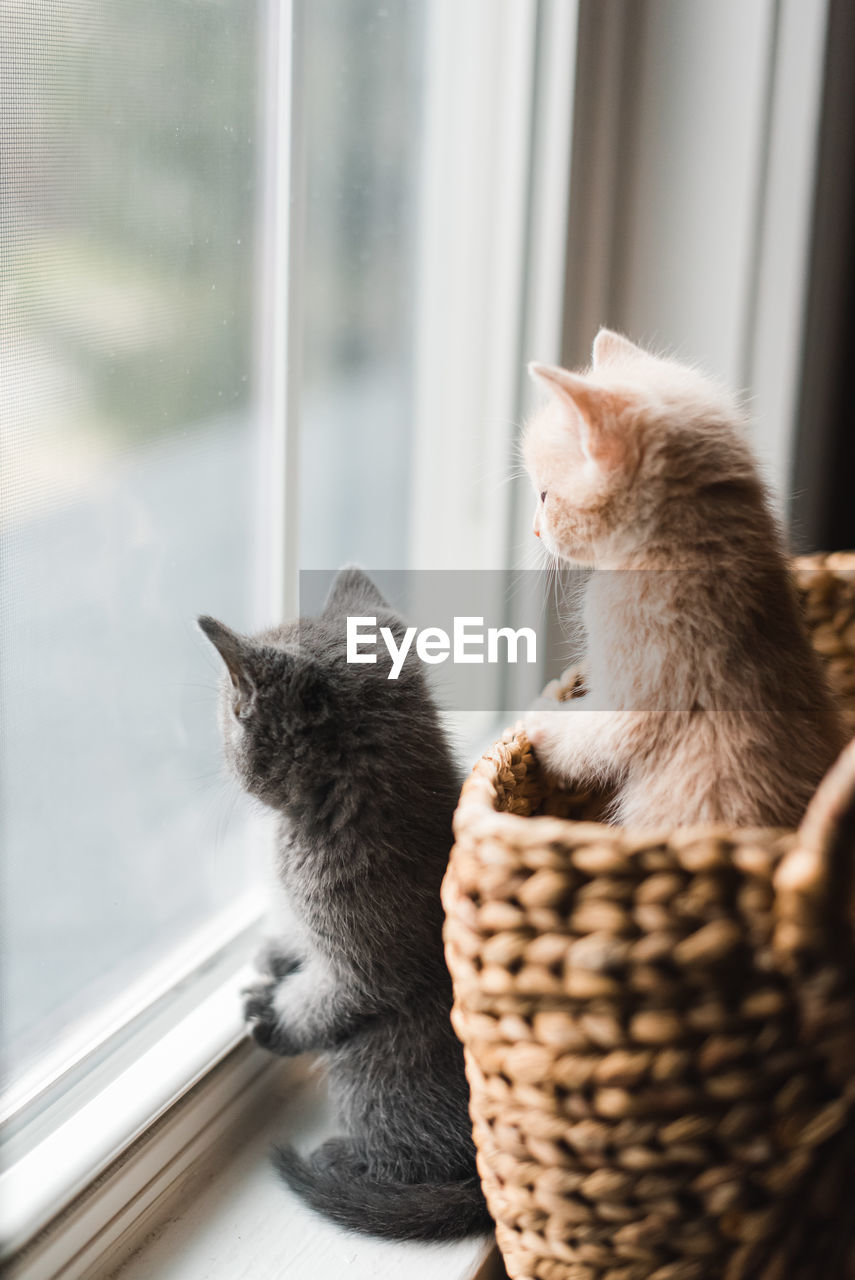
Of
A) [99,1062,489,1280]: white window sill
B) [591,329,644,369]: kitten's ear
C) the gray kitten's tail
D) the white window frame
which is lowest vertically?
[99,1062,489,1280]: white window sill

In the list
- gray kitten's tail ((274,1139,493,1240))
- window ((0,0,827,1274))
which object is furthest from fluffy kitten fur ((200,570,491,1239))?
window ((0,0,827,1274))

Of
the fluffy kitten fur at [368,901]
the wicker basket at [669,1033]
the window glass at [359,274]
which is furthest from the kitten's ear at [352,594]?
the wicker basket at [669,1033]

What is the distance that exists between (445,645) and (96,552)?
0.88 ft

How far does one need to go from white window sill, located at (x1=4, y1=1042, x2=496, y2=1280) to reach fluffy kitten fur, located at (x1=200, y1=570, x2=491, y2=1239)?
0.01m

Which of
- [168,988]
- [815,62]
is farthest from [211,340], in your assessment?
[815,62]

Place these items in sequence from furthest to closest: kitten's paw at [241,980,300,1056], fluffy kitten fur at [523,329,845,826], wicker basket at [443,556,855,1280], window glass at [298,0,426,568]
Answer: window glass at [298,0,426,568], kitten's paw at [241,980,300,1056], fluffy kitten fur at [523,329,845,826], wicker basket at [443,556,855,1280]

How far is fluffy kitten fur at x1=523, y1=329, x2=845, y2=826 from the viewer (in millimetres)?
522

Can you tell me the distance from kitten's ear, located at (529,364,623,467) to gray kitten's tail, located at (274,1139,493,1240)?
1.34 ft

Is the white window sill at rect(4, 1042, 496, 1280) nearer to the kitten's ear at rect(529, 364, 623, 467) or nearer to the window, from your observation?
the window

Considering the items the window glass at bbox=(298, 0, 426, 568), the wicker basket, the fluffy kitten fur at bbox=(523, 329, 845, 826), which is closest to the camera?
the wicker basket

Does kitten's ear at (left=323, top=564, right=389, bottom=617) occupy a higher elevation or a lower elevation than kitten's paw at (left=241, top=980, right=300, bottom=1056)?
higher

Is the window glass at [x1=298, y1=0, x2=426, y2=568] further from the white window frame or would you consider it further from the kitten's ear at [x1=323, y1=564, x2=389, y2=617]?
the kitten's ear at [x1=323, y1=564, x2=389, y2=617]

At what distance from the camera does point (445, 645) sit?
32.4 inches

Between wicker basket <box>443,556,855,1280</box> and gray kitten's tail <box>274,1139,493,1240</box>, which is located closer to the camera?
wicker basket <box>443,556,855,1280</box>
